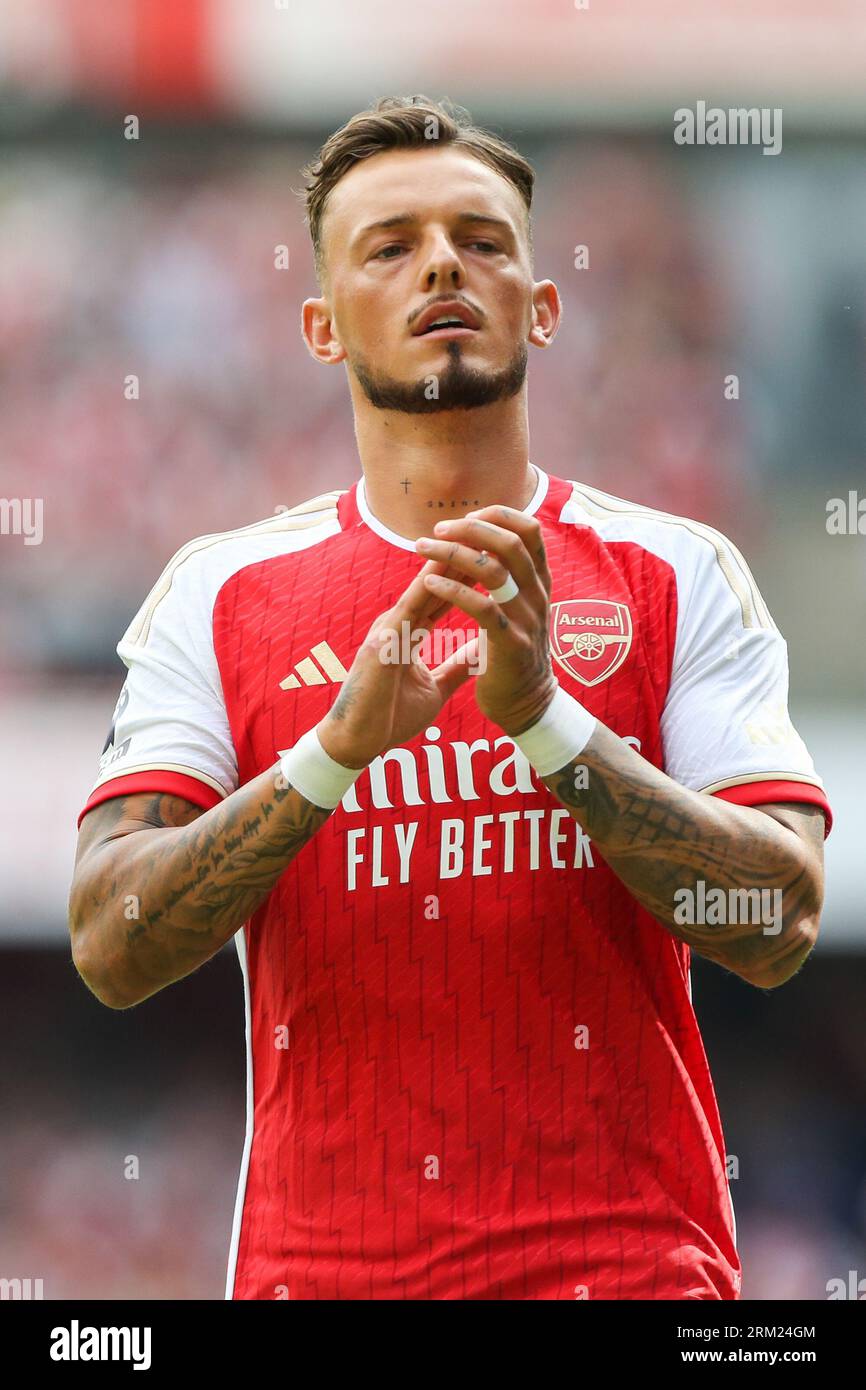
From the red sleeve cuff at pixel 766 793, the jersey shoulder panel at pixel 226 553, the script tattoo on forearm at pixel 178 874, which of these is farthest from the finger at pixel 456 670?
the jersey shoulder panel at pixel 226 553

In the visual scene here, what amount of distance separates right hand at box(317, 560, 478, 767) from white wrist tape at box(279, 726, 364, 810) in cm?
1

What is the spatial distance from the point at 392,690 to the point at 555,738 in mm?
225

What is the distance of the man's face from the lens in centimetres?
245

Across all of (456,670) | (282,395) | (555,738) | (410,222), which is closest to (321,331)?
(410,222)

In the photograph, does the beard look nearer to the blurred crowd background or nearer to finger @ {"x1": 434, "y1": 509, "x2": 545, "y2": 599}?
finger @ {"x1": 434, "y1": 509, "x2": 545, "y2": 599}

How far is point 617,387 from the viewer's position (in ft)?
18.7

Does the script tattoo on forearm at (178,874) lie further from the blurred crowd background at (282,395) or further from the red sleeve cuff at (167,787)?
the blurred crowd background at (282,395)

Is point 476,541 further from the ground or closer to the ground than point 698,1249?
further from the ground

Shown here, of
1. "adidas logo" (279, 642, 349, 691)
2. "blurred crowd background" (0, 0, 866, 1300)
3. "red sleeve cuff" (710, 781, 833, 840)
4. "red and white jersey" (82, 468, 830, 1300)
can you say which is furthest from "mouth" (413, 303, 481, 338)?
"blurred crowd background" (0, 0, 866, 1300)

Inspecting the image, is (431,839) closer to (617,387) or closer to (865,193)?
(617,387)

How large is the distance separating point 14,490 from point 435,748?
3.72 meters

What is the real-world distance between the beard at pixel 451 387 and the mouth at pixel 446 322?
0.02 meters

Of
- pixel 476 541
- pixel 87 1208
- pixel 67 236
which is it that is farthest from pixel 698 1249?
pixel 67 236

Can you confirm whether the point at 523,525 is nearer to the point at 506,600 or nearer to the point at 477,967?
the point at 506,600
